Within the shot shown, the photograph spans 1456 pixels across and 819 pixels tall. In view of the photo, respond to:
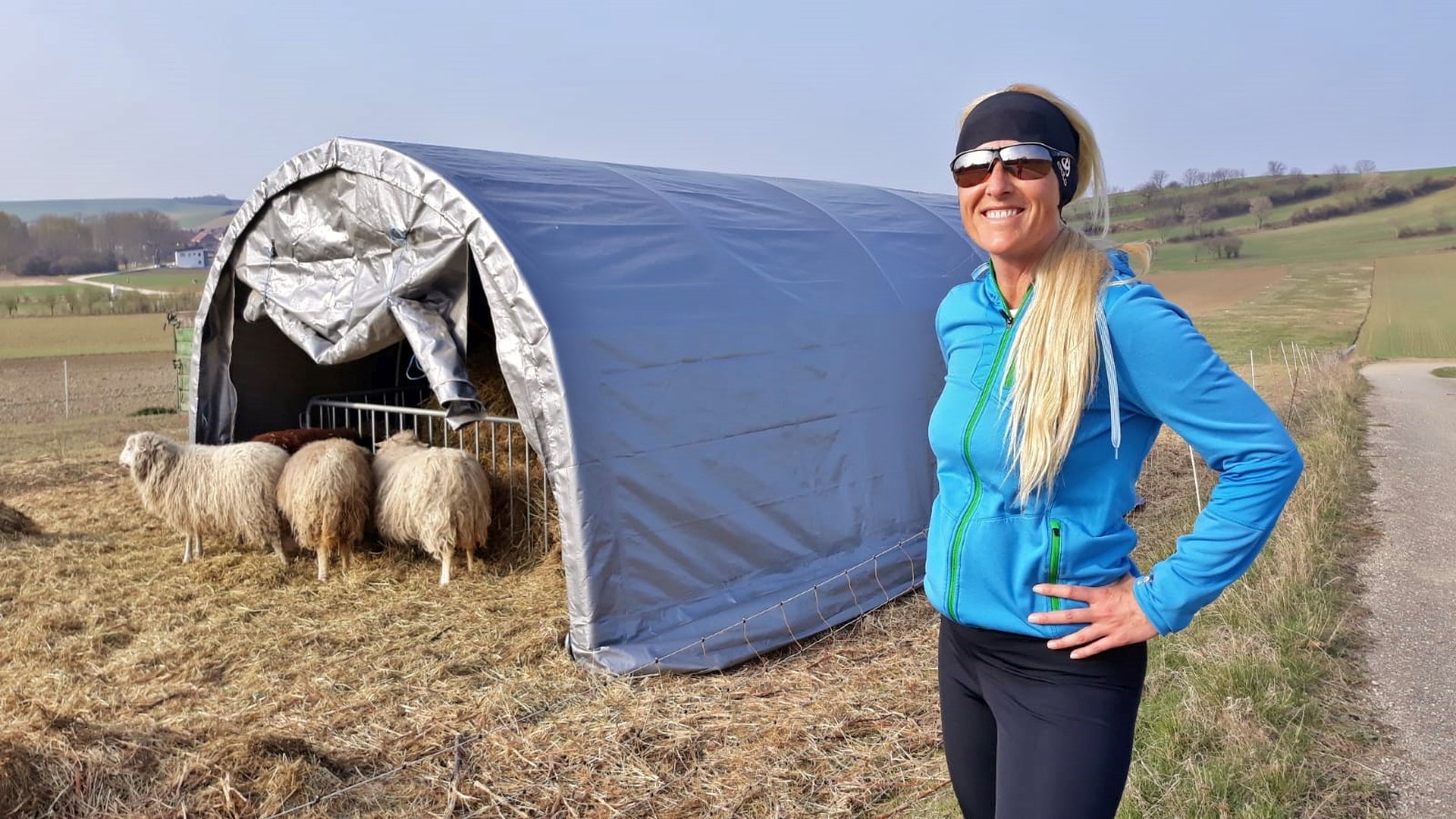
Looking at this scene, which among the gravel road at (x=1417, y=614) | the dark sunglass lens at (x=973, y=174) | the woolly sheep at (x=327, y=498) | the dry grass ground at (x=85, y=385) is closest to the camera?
the dark sunglass lens at (x=973, y=174)

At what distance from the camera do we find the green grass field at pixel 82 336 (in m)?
A: 31.0

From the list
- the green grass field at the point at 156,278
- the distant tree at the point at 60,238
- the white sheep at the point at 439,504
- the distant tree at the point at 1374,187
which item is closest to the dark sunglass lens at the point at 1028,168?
the white sheep at the point at 439,504

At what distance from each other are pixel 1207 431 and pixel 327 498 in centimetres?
689

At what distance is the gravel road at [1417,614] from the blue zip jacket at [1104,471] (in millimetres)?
2526

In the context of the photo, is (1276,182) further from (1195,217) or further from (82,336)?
(82,336)

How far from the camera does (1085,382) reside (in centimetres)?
195

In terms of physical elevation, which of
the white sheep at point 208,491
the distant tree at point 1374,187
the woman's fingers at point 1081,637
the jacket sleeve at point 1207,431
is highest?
the distant tree at point 1374,187

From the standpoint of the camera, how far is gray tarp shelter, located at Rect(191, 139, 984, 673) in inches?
228

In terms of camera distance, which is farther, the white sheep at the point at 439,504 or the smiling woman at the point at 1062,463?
the white sheep at the point at 439,504

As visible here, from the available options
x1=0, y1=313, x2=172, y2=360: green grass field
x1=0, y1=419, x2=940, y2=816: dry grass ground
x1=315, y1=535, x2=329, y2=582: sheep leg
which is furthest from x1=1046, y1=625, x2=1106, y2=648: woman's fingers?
x1=0, y1=313, x2=172, y2=360: green grass field

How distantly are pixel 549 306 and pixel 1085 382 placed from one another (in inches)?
166

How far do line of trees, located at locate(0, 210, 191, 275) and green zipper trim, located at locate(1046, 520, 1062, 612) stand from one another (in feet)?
220

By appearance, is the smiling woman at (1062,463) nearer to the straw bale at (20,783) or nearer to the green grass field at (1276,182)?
the straw bale at (20,783)

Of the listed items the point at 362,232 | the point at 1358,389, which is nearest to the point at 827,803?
the point at 362,232
